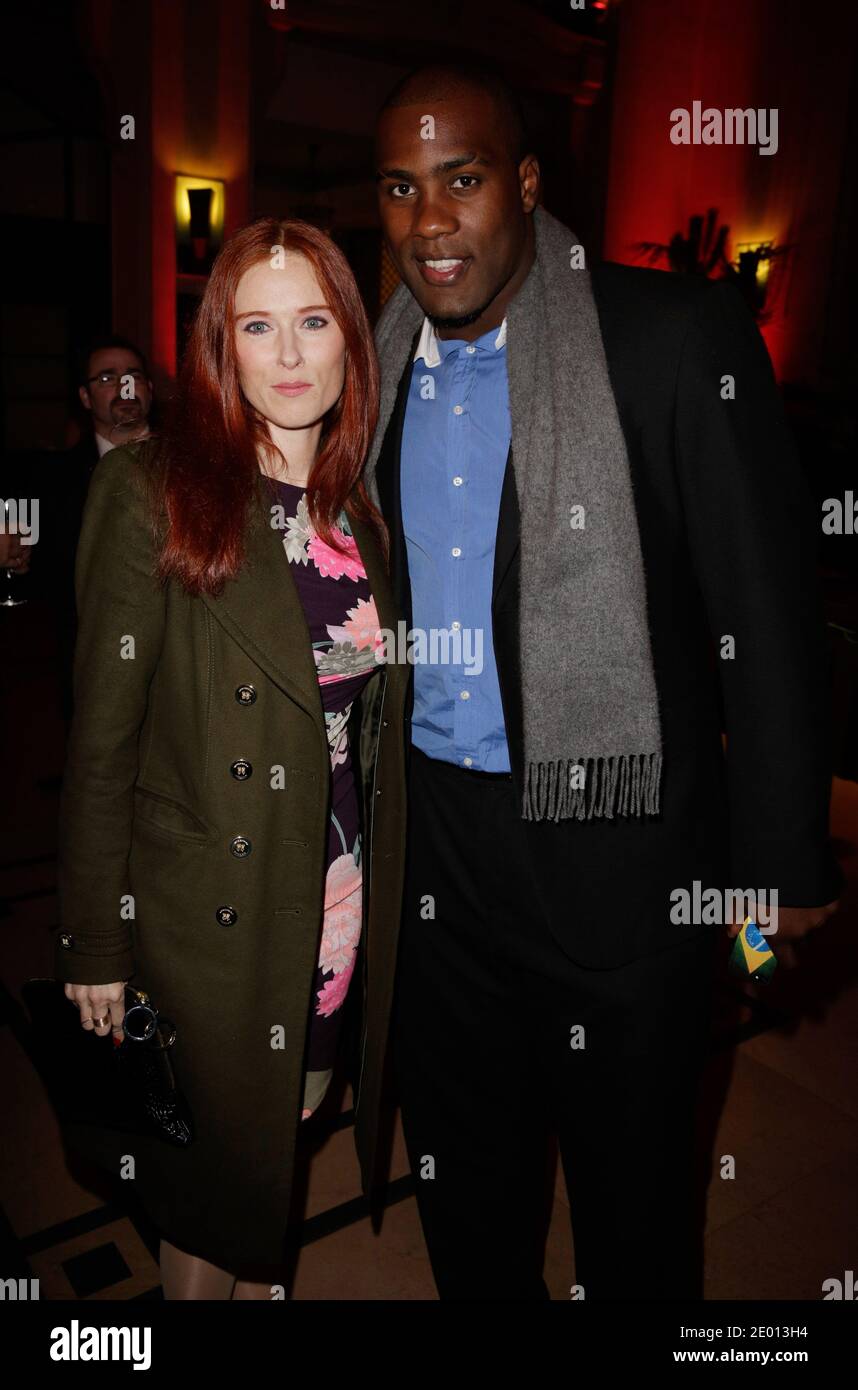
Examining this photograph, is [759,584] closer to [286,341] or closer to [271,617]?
[271,617]

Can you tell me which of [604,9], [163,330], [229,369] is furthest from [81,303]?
[229,369]

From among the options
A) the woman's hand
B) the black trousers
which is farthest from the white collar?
the woman's hand

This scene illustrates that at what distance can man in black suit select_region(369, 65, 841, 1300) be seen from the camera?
149 centimetres

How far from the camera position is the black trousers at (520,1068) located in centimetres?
166

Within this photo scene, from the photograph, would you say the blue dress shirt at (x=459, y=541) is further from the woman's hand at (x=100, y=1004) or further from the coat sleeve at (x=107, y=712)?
the woman's hand at (x=100, y=1004)

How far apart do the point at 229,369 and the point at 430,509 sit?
16.3 inches

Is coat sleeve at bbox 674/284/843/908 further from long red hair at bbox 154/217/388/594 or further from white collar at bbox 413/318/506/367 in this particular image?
long red hair at bbox 154/217/388/594

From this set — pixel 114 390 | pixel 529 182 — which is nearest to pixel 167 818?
pixel 529 182

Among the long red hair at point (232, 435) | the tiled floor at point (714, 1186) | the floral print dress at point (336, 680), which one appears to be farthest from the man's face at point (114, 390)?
the floral print dress at point (336, 680)

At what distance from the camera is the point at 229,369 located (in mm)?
1729

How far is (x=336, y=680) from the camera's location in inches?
69.1

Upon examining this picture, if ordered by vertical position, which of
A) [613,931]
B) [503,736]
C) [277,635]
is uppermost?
[277,635]

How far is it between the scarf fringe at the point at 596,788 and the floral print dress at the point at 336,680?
0.39 m

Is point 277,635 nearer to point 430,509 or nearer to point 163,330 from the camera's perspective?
point 430,509
